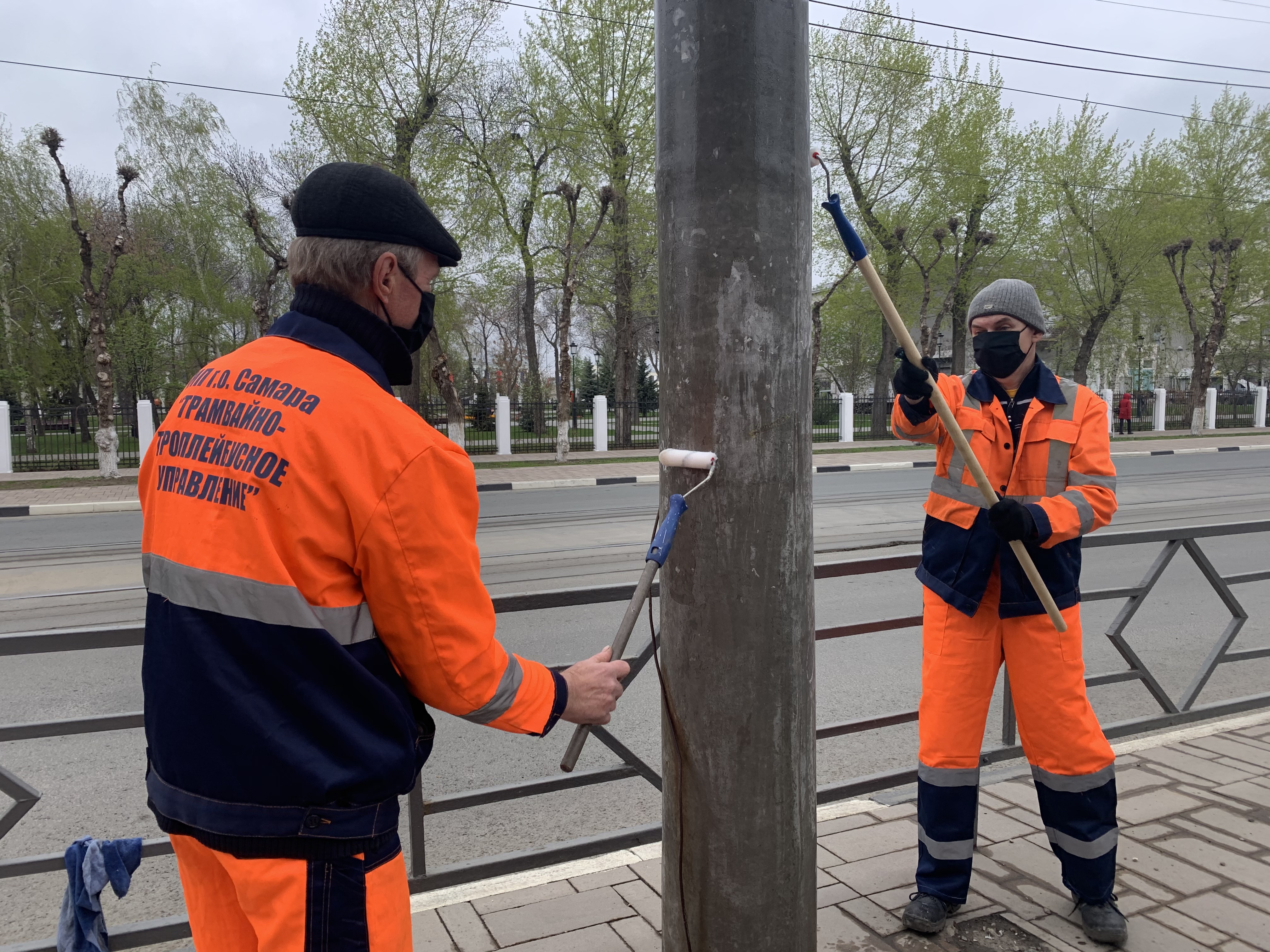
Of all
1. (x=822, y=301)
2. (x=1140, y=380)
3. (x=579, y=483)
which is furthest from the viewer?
(x=1140, y=380)

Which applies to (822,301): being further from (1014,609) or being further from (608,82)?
(1014,609)

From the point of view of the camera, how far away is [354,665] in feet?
4.72

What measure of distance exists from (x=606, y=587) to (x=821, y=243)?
28.7 m

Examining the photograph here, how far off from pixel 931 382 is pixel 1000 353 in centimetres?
69

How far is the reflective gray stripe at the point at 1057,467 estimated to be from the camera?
2939mm

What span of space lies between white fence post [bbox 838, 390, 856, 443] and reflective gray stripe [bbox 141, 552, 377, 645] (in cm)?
2964

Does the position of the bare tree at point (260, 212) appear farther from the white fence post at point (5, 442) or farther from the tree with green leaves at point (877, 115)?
the tree with green leaves at point (877, 115)

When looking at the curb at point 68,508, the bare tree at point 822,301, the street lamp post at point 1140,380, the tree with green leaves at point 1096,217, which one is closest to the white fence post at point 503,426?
the bare tree at point 822,301

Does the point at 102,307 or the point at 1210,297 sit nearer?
A: the point at 102,307

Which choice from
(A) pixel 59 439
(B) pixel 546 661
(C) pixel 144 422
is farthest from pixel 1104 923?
(A) pixel 59 439

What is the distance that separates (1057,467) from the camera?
2943 millimetres

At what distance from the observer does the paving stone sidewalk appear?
277cm

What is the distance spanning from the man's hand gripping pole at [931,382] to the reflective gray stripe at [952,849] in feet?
2.45

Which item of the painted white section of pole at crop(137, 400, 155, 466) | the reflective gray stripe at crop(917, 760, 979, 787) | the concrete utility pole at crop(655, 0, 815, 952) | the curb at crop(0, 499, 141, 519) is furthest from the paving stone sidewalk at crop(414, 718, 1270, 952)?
the painted white section of pole at crop(137, 400, 155, 466)
